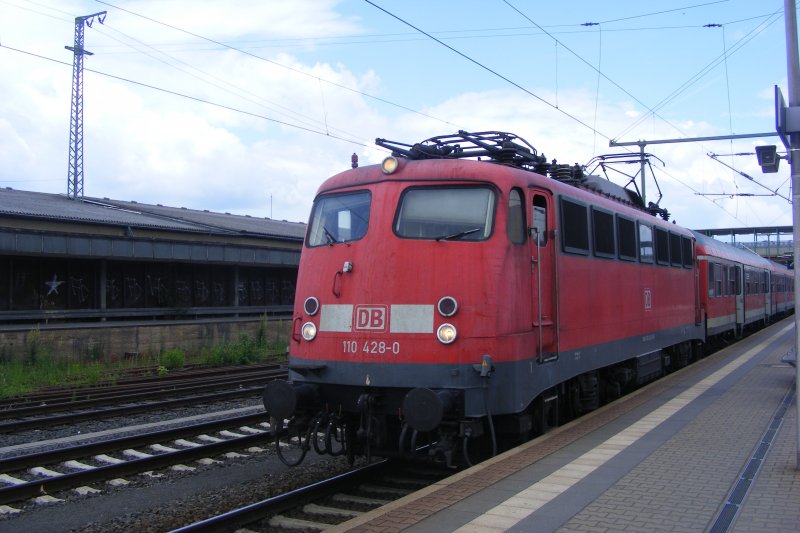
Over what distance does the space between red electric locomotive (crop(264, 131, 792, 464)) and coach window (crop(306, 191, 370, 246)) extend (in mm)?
16

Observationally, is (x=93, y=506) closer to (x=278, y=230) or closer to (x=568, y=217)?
(x=568, y=217)

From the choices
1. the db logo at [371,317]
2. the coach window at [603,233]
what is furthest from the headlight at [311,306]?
the coach window at [603,233]

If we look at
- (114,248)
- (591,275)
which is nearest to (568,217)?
(591,275)

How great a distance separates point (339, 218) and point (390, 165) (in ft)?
2.86

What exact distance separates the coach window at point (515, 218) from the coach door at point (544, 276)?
0.21 meters

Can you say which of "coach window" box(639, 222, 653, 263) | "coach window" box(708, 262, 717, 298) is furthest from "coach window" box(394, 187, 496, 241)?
"coach window" box(708, 262, 717, 298)

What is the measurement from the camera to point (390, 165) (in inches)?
322

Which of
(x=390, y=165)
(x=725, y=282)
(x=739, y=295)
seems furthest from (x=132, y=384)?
(x=739, y=295)

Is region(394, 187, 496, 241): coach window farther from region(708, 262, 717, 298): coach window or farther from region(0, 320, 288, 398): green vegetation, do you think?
region(708, 262, 717, 298): coach window

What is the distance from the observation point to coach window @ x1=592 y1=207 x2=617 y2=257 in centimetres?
1026

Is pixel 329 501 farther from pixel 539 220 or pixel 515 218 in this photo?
pixel 539 220

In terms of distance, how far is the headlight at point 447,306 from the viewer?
732 centimetres

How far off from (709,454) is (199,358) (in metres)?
18.7

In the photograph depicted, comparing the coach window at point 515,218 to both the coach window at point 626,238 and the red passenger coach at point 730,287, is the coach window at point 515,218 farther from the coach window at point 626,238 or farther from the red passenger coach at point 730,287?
the red passenger coach at point 730,287
